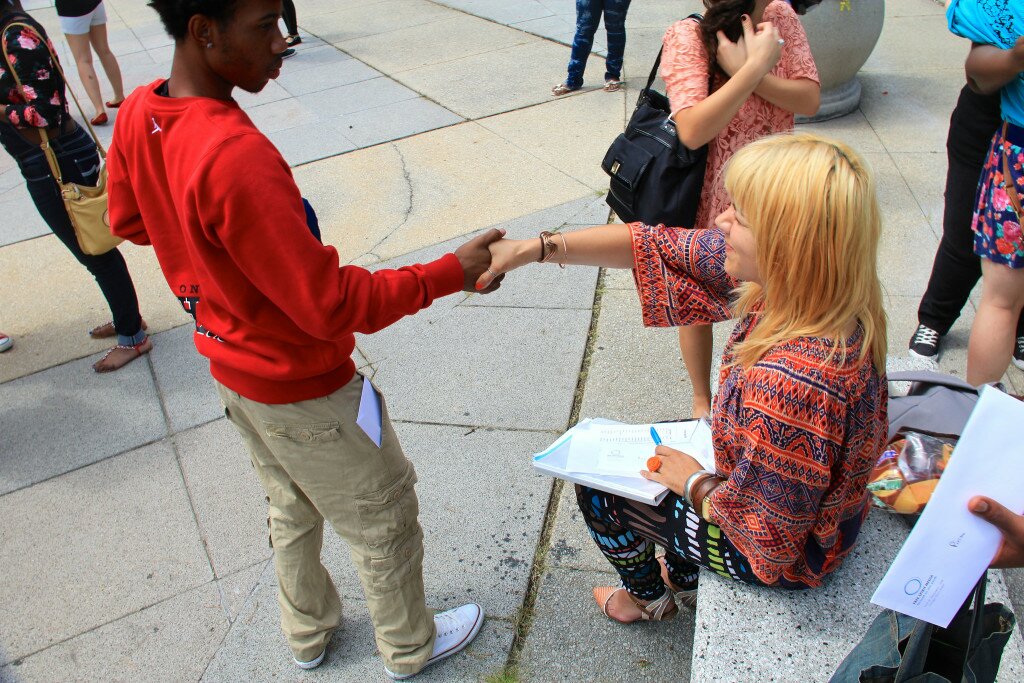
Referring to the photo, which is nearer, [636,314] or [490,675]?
[490,675]

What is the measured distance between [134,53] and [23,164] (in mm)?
6822

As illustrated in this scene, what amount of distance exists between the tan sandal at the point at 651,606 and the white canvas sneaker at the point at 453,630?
0.40 meters

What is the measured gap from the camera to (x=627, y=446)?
7.50 feet

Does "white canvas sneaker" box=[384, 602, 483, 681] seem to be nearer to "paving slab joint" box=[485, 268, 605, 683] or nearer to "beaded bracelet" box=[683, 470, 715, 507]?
"paving slab joint" box=[485, 268, 605, 683]

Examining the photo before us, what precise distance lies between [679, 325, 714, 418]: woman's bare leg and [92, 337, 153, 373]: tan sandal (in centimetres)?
281

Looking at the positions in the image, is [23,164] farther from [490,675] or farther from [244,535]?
[490,675]

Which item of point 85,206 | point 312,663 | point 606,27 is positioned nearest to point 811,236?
point 312,663

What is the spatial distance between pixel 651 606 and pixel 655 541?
412mm

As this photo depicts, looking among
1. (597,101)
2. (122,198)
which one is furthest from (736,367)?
(597,101)

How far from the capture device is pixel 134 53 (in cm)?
963

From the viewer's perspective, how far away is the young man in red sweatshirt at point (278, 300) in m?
1.63

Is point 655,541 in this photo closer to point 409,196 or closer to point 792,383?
point 792,383

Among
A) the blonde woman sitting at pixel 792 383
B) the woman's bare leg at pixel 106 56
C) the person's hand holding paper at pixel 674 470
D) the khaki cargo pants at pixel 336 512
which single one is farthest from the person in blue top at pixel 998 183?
the woman's bare leg at pixel 106 56

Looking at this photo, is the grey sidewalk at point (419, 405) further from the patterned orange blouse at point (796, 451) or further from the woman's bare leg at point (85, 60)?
the woman's bare leg at point (85, 60)
